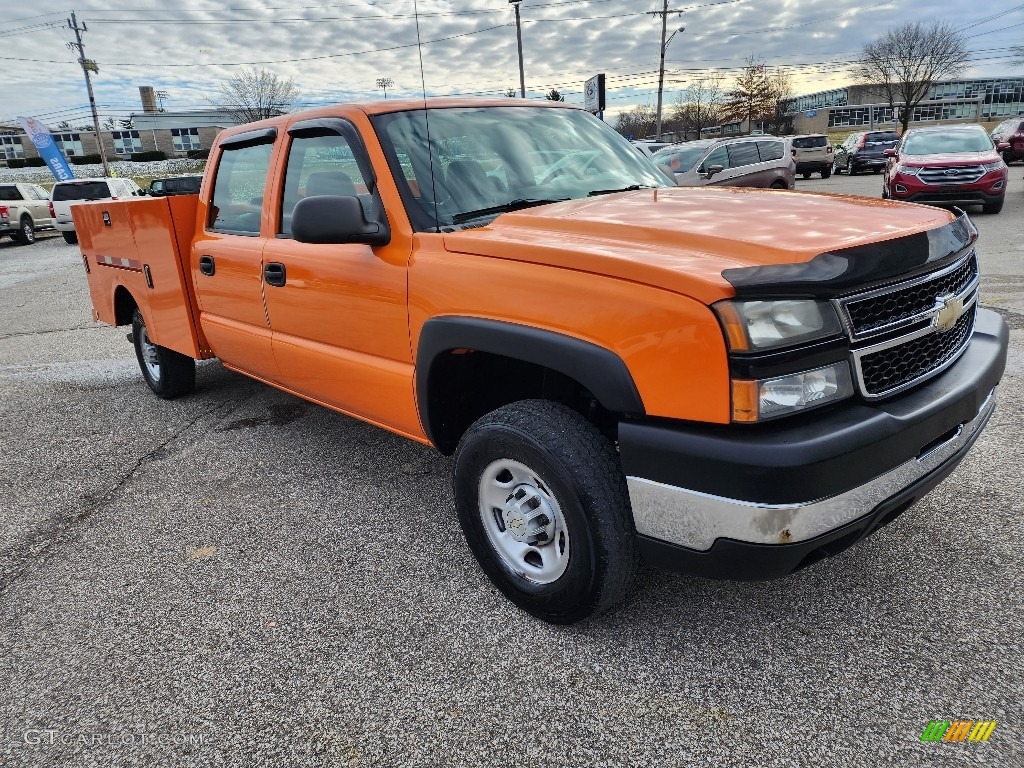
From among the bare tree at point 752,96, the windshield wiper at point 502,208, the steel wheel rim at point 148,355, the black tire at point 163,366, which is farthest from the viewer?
the bare tree at point 752,96

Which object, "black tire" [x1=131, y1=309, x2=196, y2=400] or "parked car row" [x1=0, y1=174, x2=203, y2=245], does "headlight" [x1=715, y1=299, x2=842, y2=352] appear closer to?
"black tire" [x1=131, y1=309, x2=196, y2=400]

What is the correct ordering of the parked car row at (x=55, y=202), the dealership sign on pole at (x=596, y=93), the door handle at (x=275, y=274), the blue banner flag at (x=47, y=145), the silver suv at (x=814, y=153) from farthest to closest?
the blue banner flag at (x=47, y=145) < the silver suv at (x=814, y=153) < the parked car row at (x=55, y=202) < the dealership sign on pole at (x=596, y=93) < the door handle at (x=275, y=274)

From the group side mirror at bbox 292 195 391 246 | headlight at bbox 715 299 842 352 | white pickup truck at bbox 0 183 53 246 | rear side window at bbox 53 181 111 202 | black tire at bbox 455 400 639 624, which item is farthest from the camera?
rear side window at bbox 53 181 111 202

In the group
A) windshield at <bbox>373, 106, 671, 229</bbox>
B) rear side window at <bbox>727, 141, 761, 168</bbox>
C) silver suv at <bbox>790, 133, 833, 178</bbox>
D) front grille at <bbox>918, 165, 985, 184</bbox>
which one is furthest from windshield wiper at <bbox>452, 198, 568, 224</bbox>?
silver suv at <bbox>790, 133, 833, 178</bbox>

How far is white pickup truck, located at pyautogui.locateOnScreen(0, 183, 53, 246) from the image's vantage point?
19.9 m

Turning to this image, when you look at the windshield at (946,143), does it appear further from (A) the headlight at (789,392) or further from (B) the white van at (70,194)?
(B) the white van at (70,194)

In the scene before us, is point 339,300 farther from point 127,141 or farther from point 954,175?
point 127,141

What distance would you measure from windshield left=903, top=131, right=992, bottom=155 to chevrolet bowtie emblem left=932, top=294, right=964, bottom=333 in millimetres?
12920

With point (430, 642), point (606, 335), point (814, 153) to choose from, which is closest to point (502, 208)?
point (606, 335)

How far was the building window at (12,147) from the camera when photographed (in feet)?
264

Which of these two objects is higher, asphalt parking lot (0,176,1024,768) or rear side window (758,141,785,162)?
rear side window (758,141,785,162)

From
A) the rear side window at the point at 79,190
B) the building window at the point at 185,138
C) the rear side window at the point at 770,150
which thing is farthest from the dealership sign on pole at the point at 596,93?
the building window at the point at 185,138

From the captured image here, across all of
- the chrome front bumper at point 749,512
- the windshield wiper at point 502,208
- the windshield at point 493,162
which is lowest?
the chrome front bumper at point 749,512

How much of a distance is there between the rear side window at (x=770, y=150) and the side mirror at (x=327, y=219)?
14.8m
